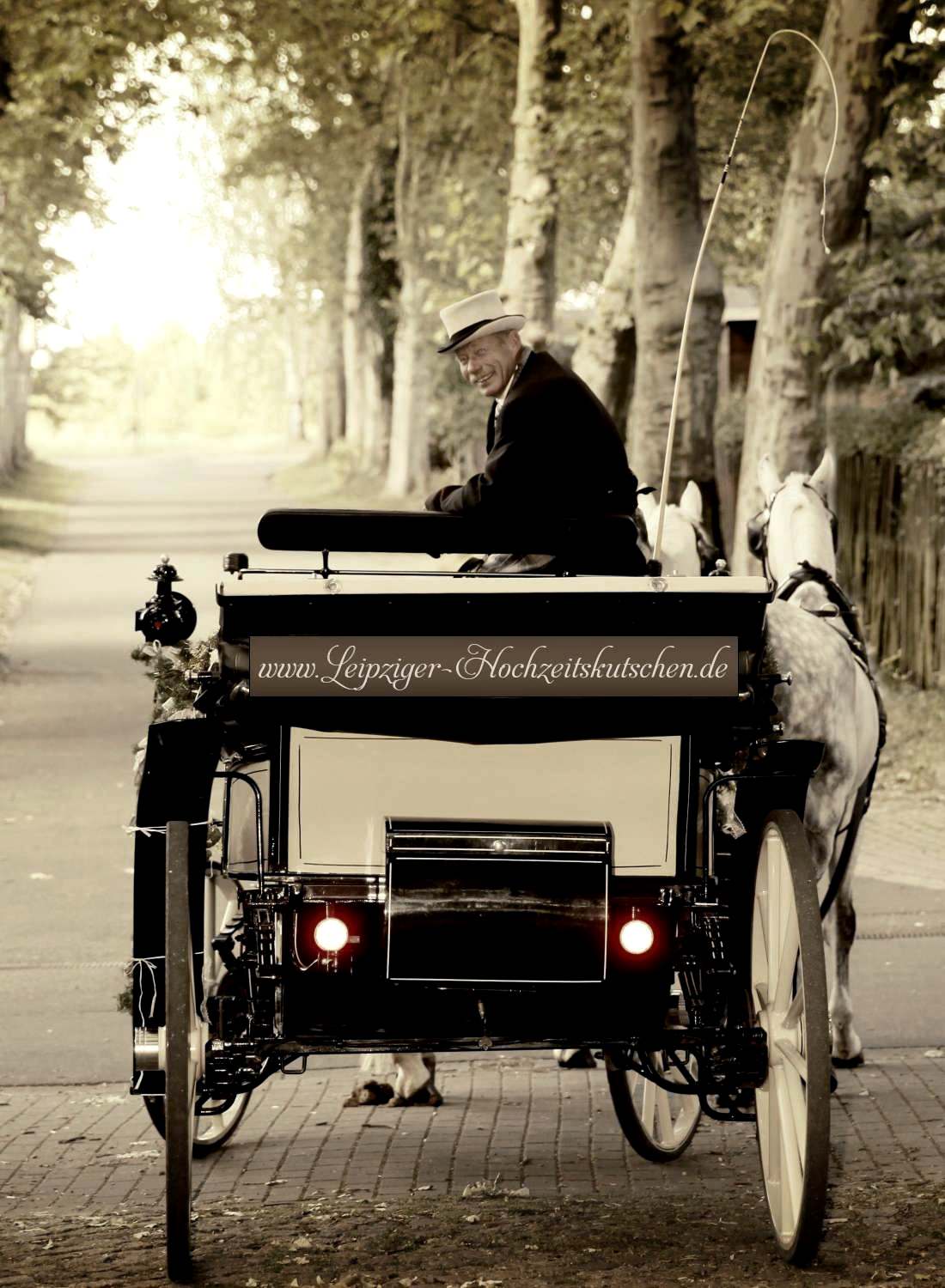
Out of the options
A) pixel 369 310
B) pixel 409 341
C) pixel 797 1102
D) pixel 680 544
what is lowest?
pixel 797 1102

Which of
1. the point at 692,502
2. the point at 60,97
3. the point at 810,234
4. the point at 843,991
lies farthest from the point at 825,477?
the point at 60,97

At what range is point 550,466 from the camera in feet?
18.8

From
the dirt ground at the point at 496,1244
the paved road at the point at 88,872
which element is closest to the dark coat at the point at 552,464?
the dirt ground at the point at 496,1244

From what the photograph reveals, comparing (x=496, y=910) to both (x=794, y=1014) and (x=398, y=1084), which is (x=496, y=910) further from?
(x=398, y=1084)

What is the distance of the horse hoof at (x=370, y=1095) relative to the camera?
7.01 metres

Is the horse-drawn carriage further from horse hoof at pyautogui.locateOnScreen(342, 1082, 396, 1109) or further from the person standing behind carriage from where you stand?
horse hoof at pyautogui.locateOnScreen(342, 1082, 396, 1109)

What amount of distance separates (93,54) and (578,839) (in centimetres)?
1947

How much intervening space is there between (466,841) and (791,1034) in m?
0.91

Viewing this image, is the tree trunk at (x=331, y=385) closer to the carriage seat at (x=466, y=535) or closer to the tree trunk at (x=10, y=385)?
the tree trunk at (x=10, y=385)

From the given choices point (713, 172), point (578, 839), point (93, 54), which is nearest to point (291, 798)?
point (578, 839)

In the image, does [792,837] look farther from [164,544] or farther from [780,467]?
[164,544]

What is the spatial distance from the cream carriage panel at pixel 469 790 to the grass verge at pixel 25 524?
1726cm

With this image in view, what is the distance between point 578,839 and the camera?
16.5ft

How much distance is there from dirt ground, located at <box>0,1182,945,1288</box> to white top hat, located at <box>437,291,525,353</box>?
99.9 inches
